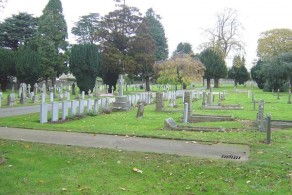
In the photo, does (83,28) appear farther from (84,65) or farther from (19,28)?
(84,65)

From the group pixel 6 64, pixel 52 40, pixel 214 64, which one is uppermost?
pixel 52 40

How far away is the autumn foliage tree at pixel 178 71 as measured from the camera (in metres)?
38.1

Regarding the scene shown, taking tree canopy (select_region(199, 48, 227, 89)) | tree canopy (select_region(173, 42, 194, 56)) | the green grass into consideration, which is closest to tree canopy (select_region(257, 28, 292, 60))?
tree canopy (select_region(199, 48, 227, 89))

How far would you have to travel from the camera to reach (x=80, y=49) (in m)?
45.1

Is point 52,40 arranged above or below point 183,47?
below

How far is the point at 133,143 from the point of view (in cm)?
1072

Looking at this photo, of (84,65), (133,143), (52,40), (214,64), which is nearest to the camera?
(133,143)

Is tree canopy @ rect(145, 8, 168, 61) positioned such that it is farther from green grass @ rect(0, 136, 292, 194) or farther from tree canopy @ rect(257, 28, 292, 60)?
green grass @ rect(0, 136, 292, 194)

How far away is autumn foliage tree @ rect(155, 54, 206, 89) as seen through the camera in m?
38.1

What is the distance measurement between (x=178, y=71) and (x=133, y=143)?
32.6m

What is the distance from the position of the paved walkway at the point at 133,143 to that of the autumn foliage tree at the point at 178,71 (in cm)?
2557

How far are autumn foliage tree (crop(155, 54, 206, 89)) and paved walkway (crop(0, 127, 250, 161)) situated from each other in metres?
25.6

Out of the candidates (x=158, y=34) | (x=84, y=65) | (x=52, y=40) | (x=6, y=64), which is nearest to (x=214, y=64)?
(x=158, y=34)

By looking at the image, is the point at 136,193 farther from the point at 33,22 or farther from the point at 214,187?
the point at 33,22
